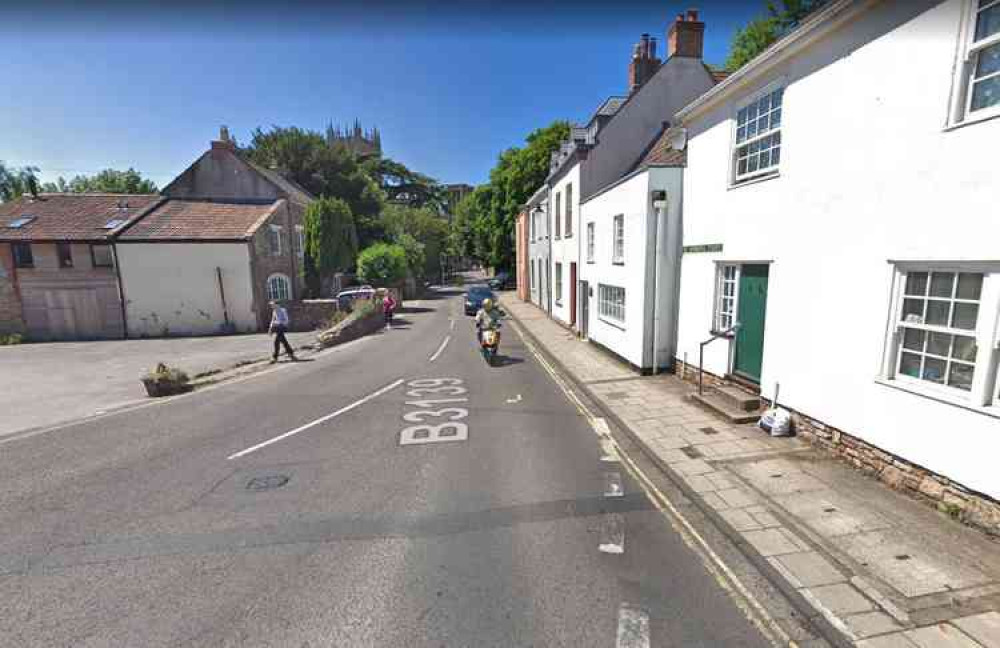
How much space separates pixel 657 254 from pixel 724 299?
80.5 inches

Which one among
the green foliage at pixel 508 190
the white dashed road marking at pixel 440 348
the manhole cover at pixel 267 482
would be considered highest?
the green foliage at pixel 508 190

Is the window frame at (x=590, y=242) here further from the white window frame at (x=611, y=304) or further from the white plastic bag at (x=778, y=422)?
the white plastic bag at (x=778, y=422)

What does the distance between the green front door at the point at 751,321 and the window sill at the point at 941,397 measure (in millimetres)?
2235

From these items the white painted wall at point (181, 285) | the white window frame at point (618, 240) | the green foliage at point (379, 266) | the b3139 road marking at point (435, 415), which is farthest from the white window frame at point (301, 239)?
the white window frame at point (618, 240)

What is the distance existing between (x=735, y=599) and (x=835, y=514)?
1883 mm

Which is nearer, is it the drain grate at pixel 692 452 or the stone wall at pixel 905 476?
the stone wall at pixel 905 476

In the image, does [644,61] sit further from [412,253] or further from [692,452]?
[412,253]

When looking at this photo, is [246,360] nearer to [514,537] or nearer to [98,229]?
[514,537]

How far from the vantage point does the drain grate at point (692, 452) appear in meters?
5.74

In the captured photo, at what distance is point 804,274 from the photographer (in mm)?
5992

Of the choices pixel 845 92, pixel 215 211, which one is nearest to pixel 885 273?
pixel 845 92

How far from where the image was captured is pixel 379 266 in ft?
90.4

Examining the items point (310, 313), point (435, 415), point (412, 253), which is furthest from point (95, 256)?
point (435, 415)

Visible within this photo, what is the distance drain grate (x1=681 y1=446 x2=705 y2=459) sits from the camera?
5739 millimetres
